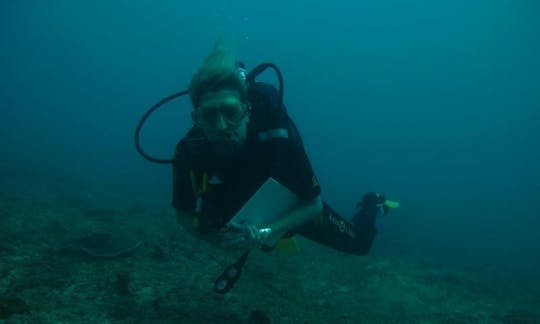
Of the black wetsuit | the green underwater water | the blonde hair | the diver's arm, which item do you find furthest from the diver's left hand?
the green underwater water

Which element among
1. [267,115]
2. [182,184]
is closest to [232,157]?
[267,115]

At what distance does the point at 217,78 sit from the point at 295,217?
161 centimetres

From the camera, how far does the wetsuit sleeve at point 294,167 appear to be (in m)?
3.46

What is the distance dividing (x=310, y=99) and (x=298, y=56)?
23.1m

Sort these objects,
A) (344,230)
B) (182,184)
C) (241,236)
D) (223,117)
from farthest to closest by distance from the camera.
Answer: (344,230) < (182,184) < (223,117) < (241,236)

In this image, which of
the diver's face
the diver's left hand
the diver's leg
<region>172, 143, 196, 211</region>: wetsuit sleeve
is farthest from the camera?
the diver's leg

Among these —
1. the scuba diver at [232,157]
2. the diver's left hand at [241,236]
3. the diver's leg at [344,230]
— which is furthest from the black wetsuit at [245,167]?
the diver's leg at [344,230]

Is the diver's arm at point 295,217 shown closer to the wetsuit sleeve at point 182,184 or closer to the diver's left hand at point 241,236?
the diver's left hand at point 241,236

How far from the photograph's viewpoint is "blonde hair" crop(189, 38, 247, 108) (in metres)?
3.30

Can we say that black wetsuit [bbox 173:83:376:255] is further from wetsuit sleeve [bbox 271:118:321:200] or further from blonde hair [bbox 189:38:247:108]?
blonde hair [bbox 189:38:247:108]

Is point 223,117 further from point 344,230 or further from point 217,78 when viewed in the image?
point 344,230

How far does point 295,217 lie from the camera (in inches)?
142

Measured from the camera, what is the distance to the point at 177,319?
4008 millimetres

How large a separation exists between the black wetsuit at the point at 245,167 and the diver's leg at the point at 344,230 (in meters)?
1.25
